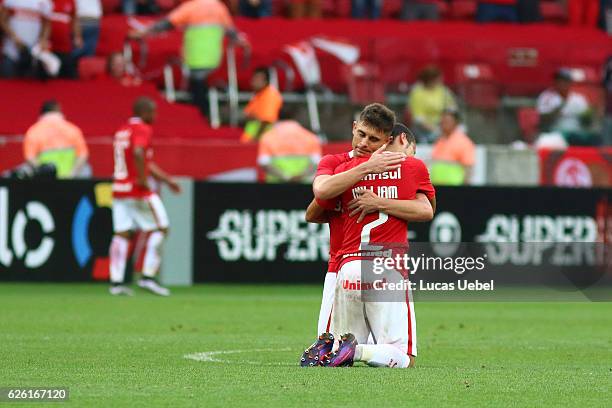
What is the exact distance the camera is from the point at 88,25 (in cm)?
2255

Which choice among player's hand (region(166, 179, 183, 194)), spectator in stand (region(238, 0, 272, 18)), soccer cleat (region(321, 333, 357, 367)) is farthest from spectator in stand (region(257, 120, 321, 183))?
soccer cleat (region(321, 333, 357, 367))

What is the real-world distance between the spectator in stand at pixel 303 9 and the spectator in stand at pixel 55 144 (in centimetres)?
682

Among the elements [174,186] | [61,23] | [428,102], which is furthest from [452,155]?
[61,23]

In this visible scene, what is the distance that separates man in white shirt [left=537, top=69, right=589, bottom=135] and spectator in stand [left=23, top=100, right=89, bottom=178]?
296 inches

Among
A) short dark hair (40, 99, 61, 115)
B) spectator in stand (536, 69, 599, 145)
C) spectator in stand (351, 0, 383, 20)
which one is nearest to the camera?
short dark hair (40, 99, 61, 115)

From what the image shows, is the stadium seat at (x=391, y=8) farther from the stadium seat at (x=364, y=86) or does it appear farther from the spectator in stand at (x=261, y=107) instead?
the spectator in stand at (x=261, y=107)

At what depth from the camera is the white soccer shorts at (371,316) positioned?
9336 mm

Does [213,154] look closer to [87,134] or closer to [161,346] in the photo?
[87,134]

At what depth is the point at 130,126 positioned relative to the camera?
17.3 metres

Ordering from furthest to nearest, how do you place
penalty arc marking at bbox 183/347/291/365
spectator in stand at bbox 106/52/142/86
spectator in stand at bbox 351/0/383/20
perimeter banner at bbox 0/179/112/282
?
spectator in stand at bbox 351/0/383/20, spectator in stand at bbox 106/52/142/86, perimeter banner at bbox 0/179/112/282, penalty arc marking at bbox 183/347/291/365

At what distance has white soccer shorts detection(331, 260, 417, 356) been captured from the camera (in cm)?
934

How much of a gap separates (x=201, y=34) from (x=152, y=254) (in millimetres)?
5784

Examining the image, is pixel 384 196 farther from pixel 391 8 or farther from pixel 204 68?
pixel 391 8

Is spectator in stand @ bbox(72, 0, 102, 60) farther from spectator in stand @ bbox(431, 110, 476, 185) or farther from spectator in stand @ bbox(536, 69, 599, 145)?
spectator in stand @ bbox(536, 69, 599, 145)
